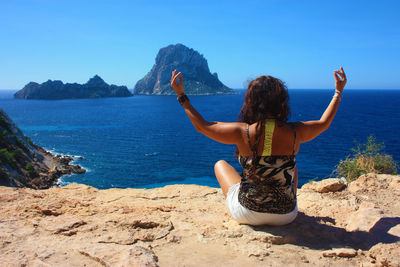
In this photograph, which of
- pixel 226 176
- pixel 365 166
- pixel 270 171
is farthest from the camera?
pixel 365 166

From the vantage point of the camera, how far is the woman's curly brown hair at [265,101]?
110 inches

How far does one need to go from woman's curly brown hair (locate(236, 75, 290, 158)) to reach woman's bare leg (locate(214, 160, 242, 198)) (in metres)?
0.98

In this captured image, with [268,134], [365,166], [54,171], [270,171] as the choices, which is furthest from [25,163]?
[268,134]

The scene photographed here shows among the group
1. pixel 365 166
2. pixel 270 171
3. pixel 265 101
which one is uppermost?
pixel 265 101

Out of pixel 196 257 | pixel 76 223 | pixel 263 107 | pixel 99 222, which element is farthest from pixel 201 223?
pixel 263 107

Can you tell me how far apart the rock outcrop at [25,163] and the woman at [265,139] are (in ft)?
67.6

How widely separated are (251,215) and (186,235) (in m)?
0.81

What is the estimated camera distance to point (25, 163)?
84.4 ft

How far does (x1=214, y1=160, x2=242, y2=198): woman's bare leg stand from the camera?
368 centimetres

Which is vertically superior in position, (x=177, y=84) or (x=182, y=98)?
(x=177, y=84)

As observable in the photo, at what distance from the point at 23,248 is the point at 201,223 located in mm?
2031

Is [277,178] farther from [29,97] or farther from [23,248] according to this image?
[29,97]

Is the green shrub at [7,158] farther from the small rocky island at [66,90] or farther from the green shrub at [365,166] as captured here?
the small rocky island at [66,90]

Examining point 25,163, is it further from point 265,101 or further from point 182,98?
point 265,101
